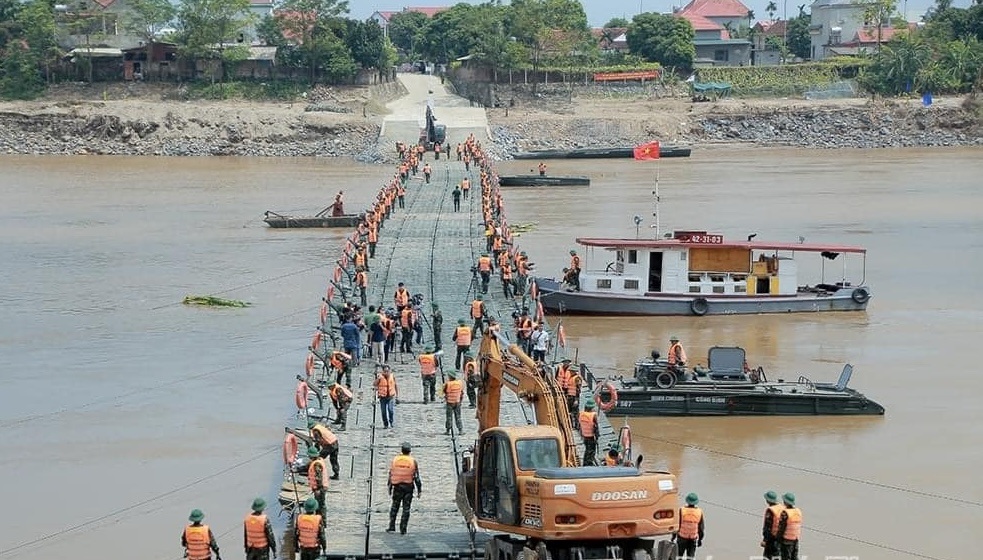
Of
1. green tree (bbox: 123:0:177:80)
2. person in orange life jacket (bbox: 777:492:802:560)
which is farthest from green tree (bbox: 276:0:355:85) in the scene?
person in orange life jacket (bbox: 777:492:802:560)

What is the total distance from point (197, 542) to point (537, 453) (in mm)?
3605

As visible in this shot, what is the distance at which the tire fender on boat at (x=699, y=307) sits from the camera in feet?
123

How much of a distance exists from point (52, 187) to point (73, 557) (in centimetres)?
5886

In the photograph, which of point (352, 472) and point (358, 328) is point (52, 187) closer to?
point (358, 328)

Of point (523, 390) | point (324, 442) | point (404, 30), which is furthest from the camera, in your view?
point (404, 30)

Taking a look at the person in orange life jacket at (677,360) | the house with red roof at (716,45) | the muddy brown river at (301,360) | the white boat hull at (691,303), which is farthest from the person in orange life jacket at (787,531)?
the house with red roof at (716,45)

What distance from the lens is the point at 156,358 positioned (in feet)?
108

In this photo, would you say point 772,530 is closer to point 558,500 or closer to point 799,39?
point 558,500

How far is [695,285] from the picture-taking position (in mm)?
37844

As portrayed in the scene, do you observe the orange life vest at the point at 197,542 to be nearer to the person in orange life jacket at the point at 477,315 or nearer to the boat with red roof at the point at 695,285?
the person in orange life jacket at the point at 477,315

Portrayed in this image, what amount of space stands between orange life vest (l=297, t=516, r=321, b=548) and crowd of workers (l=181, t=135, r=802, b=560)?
0.4 inches

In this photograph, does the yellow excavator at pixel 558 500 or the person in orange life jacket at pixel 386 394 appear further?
the person in orange life jacket at pixel 386 394

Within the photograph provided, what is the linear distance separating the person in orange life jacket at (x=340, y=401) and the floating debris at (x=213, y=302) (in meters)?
18.0

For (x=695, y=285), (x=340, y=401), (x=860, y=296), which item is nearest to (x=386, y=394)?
(x=340, y=401)
